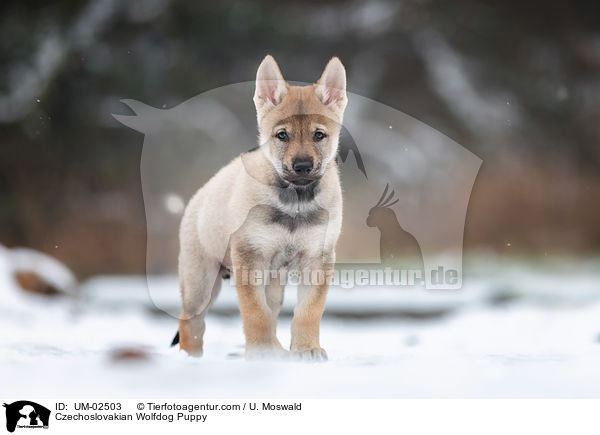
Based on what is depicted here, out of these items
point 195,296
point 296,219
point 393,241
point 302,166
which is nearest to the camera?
point 302,166

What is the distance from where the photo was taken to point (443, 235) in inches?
128

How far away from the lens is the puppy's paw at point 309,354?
98.0 inches

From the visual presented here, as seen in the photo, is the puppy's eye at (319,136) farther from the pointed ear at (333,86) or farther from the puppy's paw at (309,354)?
the puppy's paw at (309,354)

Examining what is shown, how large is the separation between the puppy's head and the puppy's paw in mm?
649

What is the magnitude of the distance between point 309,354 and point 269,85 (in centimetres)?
107

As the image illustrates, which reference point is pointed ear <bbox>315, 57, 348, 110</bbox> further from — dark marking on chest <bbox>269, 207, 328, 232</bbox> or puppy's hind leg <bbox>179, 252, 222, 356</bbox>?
puppy's hind leg <bbox>179, 252, 222, 356</bbox>

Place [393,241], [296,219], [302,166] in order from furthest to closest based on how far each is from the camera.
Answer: [393,241]
[296,219]
[302,166]

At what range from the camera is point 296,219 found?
2461mm

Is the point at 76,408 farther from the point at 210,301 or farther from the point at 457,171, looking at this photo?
the point at 457,171

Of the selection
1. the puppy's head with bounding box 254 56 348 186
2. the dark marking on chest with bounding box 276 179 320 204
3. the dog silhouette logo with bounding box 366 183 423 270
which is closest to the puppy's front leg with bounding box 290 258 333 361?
the dark marking on chest with bounding box 276 179 320 204

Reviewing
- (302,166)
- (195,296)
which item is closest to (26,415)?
(195,296)

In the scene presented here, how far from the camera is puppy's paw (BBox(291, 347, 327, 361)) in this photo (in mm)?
2490

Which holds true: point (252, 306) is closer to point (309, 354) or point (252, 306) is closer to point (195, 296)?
point (309, 354)

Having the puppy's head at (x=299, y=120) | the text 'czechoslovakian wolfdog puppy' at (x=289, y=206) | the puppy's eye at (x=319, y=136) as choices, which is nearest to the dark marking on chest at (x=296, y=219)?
the text 'czechoslovakian wolfdog puppy' at (x=289, y=206)
